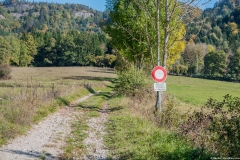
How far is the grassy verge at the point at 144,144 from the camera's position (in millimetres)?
6984

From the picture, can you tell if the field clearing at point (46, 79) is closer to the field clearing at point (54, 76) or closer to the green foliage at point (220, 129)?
the field clearing at point (54, 76)

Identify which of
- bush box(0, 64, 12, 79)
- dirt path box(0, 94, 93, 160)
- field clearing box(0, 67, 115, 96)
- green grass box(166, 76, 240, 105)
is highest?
bush box(0, 64, 12, 79)

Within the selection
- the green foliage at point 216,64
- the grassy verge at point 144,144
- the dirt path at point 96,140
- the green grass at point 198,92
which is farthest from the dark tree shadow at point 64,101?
the green foliage at point 216,64

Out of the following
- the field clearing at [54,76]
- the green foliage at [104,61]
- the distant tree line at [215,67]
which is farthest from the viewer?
the green foliage at [104,61]

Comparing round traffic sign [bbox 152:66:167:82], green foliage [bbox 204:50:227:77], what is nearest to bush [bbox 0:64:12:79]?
round traffic sign [bbox 152:66:167:82]

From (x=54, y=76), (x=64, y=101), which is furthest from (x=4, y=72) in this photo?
(x=64, y=101)

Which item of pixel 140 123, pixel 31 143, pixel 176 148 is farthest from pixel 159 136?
pixel 31 143

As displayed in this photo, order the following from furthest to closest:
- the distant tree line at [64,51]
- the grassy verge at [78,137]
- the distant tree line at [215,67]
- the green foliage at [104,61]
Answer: the distant tree line at [64,51] < the green foliage at [104,61] < the distant tree line at [215,67] < the grassy verge at [78,137]

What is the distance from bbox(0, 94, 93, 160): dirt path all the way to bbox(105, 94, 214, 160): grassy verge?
5.68 feet

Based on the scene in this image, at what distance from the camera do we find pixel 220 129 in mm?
6996

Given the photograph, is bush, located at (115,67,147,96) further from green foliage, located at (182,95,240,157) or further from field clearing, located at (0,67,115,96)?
green foliage, located at (182,95,240,157)

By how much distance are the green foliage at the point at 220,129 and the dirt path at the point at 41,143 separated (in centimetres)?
437

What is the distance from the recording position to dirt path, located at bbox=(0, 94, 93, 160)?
24.3ft

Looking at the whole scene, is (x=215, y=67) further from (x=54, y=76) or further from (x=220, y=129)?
(x=220, y=129)
